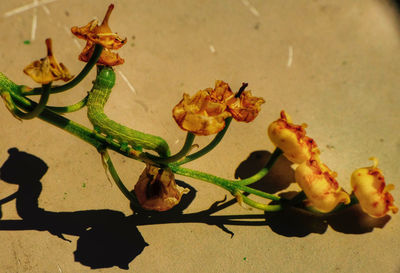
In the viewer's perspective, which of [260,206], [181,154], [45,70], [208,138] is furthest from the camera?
[208,138]

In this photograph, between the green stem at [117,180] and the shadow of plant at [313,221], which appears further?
the shadow of plant at [313,221]

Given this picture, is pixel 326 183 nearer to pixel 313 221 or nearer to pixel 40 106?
pixel 313 221

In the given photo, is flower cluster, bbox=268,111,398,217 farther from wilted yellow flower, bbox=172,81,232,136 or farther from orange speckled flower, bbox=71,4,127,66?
orange speckled flower, bbox=71,4,127,66

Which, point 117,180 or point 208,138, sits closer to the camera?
point 117,180

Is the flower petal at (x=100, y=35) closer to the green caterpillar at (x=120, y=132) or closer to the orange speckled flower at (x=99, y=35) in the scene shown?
the orange speckled flower at (x=99, y=35)

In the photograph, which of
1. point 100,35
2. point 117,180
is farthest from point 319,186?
point 100,35

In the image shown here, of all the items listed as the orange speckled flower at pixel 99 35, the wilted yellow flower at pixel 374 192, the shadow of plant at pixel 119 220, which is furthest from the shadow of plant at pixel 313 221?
the orange speckled flower at pixel 99 35
